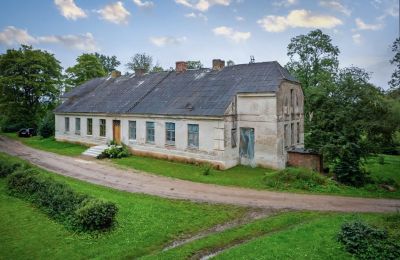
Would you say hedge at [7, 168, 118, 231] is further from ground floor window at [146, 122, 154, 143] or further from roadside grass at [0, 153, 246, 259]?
ground floor window at [146, 122, 154, 143]

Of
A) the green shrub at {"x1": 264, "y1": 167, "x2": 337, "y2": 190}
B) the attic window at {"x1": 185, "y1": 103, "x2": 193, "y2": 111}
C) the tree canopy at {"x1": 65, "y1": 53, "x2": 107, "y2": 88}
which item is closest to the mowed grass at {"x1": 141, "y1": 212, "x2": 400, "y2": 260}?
the green shrub at {"x1": 264, "y1": 167, "x2": 337, "y2": 190}

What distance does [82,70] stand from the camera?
55.0 meters

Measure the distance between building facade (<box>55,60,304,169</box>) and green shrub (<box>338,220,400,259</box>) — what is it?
12562 mm

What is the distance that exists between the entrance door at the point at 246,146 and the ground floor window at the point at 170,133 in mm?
5601

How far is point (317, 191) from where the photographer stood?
717 inches

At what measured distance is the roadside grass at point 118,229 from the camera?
35.3ft

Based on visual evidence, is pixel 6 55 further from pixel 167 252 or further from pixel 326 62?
pixel 167 252

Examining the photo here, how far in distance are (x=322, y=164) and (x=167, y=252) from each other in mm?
15578

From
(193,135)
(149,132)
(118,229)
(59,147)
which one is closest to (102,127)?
(59,147)

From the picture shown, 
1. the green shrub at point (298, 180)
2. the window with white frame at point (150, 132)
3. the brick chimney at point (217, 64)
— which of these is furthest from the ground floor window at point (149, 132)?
the green shrub at point (298, 180)

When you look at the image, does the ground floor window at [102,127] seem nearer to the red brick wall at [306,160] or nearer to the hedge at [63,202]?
the hedge at [63,202]

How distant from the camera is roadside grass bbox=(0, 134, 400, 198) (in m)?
18.4

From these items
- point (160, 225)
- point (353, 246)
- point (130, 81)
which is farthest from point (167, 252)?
point (130, 81)

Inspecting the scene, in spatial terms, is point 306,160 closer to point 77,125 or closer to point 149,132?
point 149,132
